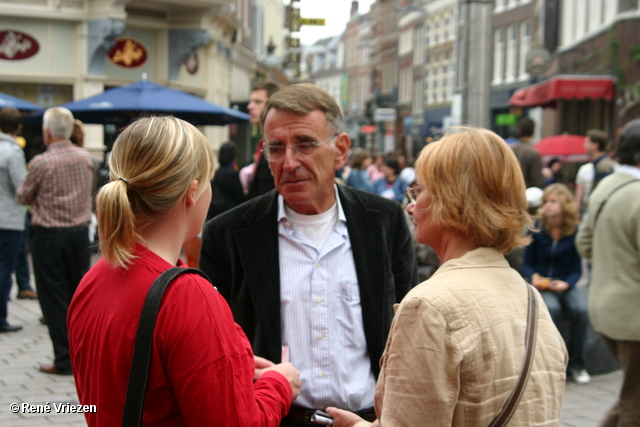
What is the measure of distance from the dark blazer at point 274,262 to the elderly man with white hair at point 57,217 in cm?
360

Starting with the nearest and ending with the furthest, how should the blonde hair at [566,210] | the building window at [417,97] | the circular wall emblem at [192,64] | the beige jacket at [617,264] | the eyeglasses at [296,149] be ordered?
the eyeglasses at [296,149] → the beige jacket at [617,264] → the blonde hair at [566,210] → the circular wall emblem at [192,64] → the building window at [417,97]

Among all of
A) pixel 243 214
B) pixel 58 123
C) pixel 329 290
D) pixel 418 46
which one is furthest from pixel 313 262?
→ pixel 418 46

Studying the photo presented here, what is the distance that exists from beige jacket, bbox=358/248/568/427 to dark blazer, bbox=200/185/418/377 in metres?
0.80

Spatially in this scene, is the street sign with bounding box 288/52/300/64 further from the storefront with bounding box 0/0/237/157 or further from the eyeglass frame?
the eyeglass frame

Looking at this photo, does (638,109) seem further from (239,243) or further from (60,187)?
(239,243)

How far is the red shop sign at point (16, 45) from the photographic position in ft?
53.5

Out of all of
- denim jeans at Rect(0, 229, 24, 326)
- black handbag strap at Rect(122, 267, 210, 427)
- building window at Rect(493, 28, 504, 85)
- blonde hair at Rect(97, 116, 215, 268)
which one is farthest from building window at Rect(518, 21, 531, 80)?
black handbag strap at Rect(122, 267, 210, 427)

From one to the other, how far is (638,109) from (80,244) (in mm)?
16981

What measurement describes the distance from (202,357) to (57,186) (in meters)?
4.90

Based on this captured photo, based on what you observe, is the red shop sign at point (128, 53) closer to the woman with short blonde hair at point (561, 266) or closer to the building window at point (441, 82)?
the woman with short blonde hair at point (561, 266)

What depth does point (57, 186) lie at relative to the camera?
20.6ft

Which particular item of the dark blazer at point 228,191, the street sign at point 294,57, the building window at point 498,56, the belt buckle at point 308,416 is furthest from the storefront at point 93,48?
the street sign at point 294,57

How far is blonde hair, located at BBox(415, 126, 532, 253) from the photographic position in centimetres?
213

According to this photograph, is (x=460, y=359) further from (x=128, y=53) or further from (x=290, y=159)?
(x=128, y=53)
